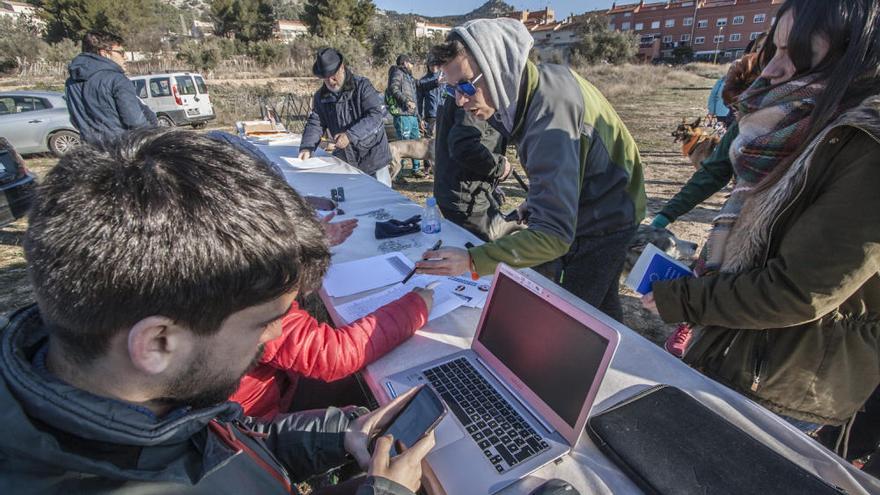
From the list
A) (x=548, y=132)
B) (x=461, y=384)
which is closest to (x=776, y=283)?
(x=548, y=132)

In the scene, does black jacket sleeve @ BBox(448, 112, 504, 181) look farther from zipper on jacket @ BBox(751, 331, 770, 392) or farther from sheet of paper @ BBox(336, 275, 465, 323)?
zipper on jacket @ BBox(751, 331, 770, 392)

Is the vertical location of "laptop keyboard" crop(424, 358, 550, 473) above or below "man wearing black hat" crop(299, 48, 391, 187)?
below

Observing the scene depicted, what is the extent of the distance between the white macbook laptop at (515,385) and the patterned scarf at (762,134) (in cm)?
77

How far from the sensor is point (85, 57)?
3.73m

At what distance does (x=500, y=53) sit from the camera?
158cm

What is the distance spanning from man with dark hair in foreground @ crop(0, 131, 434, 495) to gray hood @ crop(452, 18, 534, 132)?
3.51 feet

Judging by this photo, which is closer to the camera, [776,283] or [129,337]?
[129,337]

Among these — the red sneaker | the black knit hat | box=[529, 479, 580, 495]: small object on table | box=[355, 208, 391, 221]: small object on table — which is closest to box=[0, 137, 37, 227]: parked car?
the black knit hat

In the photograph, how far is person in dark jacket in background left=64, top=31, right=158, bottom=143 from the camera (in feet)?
12.3

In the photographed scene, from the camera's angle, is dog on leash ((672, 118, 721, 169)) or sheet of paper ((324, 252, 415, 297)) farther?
dog on leash ((672, 118, 721, 169))

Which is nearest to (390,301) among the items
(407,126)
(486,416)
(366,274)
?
(366,274)

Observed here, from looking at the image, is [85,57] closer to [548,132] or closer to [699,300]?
[548,132]

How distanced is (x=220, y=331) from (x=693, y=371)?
131 cm

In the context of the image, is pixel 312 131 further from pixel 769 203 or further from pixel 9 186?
pixel 769 203
